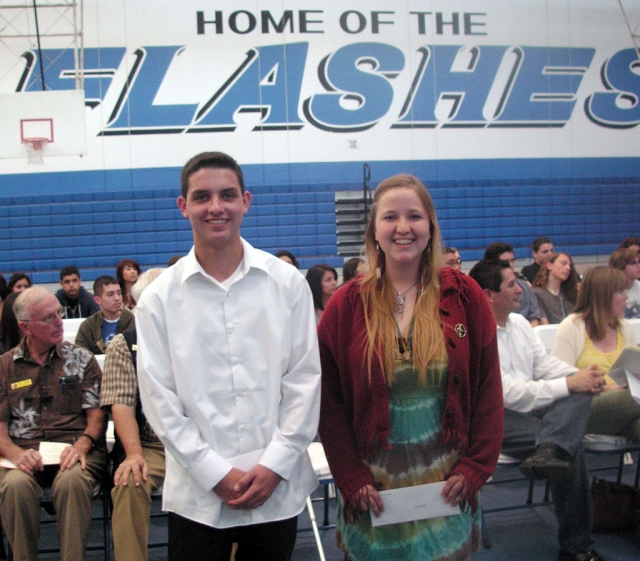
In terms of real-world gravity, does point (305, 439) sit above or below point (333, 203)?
below

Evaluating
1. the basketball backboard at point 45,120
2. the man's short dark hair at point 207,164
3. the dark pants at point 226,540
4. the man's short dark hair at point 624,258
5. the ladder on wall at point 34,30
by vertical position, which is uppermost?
the ladder on wall at point 34,30

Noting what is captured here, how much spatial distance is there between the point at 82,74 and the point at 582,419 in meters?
8.23

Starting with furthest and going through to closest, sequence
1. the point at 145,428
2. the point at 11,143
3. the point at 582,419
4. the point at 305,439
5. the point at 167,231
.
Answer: the point at 167,231 → the point at 11,143 → the point at 582,419 → the point at 145,428 → the point at 305,439

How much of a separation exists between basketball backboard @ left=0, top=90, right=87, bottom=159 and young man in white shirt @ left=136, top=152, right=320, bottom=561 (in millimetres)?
7503

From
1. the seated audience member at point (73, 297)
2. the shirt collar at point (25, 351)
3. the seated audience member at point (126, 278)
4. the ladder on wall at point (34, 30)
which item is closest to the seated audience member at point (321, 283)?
the shirt collar at point (25, 351)

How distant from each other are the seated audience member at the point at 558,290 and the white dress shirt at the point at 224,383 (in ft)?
11.7

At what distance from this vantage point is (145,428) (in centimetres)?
236

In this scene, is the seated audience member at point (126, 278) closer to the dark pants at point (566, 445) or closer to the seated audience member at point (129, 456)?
the seated audience member at point (129, 456)

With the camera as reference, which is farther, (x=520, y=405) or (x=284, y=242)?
(x=284, y=242)

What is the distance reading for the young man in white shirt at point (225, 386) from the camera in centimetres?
133

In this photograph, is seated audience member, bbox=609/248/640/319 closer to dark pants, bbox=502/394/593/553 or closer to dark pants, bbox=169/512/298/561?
dark pants, bbox=502/394/593/553

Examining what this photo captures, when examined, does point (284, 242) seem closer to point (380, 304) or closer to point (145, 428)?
point (145, 428)

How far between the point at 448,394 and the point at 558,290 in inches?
145

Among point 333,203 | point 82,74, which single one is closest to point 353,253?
point 333,203
